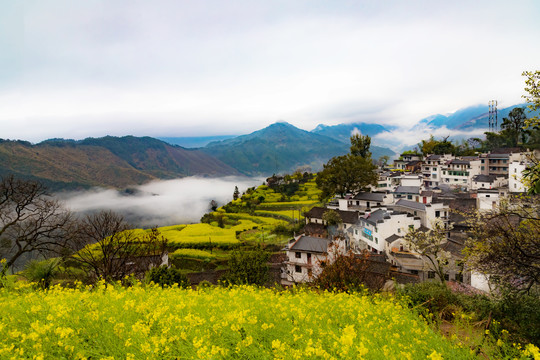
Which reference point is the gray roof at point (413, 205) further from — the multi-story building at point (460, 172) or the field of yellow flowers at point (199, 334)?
the field of yellow flowers at point (199, 334)

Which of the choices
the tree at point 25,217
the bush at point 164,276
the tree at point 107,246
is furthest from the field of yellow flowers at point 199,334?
the tree at point 25,217

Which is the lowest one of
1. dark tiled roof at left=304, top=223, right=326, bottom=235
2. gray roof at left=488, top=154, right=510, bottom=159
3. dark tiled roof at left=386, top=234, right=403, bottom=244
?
dark tiled roof at left=304, top=223, right=326, bottom=235

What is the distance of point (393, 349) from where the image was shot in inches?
180

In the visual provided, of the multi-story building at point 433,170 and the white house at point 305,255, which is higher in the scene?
the multi-story building at point 433,170

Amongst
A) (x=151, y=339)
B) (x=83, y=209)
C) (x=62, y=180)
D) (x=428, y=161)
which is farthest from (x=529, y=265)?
(x=62, y=180)

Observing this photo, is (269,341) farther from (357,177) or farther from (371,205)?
(357,177)

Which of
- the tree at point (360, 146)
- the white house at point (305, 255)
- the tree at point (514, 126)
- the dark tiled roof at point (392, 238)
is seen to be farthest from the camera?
the tree at point (514, 126)

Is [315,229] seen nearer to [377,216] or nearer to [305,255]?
[377,216]

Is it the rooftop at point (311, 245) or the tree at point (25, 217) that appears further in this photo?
the rooftop at point (311, 245)

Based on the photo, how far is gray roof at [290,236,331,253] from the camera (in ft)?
94.6

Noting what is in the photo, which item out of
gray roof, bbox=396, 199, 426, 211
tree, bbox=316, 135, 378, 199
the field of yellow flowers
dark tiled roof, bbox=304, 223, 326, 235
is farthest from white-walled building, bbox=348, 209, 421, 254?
the field of yellow flowers

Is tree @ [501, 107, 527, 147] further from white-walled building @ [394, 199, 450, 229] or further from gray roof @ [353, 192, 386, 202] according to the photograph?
white-walled building @ [394, 199, 450, 229]

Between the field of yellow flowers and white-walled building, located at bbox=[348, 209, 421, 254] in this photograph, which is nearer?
the field of yellow flowers

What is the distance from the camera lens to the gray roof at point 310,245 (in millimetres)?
28848
